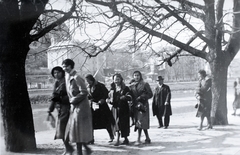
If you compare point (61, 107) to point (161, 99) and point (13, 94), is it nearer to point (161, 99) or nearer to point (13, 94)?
point (13, 94)

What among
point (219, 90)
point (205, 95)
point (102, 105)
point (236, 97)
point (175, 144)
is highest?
point (219, 90)

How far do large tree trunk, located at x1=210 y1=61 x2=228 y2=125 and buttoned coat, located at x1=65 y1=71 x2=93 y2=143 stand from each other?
5.49 meters

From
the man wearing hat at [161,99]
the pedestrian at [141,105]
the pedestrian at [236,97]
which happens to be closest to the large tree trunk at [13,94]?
the pedestrian at [141,105]

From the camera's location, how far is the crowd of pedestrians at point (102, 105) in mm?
5406

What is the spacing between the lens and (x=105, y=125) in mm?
7457

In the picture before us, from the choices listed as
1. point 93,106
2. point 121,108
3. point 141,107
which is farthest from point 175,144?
point 93,106

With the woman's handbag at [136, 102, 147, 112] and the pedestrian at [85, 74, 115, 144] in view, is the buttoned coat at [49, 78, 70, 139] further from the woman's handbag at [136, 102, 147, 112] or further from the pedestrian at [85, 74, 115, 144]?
the woman's handbag at [136, 102, 147, 112]

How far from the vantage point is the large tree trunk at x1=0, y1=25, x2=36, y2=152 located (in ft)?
20.9

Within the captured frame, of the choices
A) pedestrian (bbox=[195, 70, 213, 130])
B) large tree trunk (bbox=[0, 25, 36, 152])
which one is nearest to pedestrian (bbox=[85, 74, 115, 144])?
large tree trunk (bbox=[0, 25, 36, 152])

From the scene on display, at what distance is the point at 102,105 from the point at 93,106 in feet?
0.84

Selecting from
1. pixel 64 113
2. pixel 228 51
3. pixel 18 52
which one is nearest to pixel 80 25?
pixel 18 52

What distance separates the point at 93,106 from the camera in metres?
7.55

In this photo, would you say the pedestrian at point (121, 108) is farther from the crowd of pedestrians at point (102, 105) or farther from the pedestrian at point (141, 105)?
the pedestrian at point (141, 105)

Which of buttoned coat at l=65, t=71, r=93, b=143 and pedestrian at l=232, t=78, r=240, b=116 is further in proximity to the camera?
pedestrian at l=232, t=78, r=240, b=116
